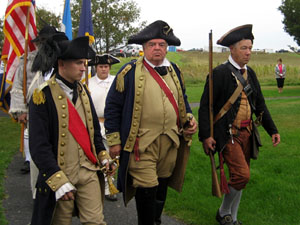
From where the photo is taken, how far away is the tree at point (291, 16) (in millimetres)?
27016

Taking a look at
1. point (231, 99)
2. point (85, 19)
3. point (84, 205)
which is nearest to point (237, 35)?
point (231, 99)

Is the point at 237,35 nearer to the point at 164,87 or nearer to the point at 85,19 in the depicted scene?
the point at 164,87

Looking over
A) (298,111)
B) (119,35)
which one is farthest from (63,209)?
(119,35)

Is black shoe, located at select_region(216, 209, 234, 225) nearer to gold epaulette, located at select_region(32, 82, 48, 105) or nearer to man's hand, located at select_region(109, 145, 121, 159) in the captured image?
man's hand, located at select_region(109, 145, 121, 159)

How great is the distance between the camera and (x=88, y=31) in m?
7.50

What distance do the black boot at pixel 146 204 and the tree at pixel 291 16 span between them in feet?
81.8

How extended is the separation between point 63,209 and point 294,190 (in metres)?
3.63

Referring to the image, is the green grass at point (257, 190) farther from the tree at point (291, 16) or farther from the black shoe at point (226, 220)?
the tree at point (291, 16)

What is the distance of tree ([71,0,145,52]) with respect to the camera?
1944cm

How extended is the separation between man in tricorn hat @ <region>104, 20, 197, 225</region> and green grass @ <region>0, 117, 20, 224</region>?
5.90ft

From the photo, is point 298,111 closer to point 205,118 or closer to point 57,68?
point 205,118

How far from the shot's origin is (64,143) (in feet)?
10.8

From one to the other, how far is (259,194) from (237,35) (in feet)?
7.72

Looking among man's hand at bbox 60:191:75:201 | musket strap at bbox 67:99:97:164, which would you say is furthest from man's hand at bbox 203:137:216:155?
man's hand at bbox 60:191:75:201
